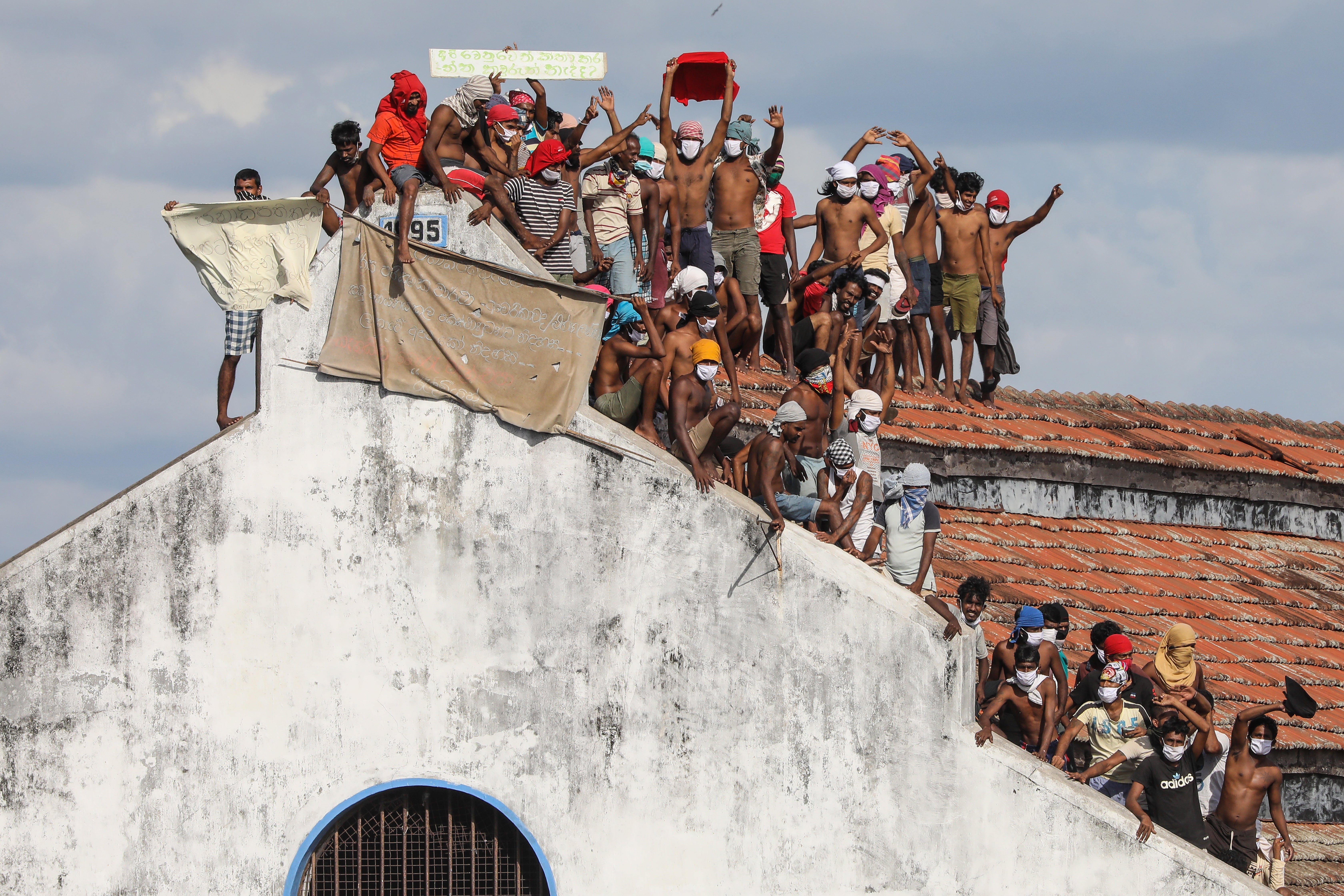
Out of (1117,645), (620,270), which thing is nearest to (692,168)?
(620,270)

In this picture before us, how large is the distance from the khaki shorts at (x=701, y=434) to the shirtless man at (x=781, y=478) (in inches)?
13.4

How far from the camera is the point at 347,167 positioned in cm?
1225

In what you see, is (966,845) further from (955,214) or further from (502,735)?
(955,214)

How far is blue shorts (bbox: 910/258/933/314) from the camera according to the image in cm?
1647

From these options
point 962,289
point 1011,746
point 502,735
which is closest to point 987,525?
point 962,289

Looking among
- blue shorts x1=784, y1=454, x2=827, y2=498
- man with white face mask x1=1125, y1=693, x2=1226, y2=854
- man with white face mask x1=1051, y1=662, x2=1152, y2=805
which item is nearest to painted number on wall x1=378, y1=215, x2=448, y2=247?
blue shorts x1=784, y1=454, x2=827, y2=498

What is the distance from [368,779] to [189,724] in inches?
46.5

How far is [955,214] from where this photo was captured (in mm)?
16672

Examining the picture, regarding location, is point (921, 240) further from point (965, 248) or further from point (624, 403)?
point (624, 403)

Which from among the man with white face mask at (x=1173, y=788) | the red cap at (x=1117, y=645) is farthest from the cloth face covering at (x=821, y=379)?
the man with white face mask at (x=1173, y=788)

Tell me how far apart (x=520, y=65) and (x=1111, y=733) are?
24.6 feet

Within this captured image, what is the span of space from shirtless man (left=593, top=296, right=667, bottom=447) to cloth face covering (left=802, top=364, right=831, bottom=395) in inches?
69.2

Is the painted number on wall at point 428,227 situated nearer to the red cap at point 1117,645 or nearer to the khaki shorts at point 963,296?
the red cap at point 1117,645

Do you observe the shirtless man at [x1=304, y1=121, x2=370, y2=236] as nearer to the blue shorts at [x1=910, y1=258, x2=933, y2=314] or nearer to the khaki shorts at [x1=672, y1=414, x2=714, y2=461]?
the khaki shorts at [x1=672, y1=414, x2=714, y2=461]
